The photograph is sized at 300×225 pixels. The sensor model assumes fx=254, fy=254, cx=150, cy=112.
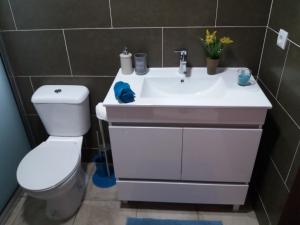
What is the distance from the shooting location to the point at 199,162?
1429mm

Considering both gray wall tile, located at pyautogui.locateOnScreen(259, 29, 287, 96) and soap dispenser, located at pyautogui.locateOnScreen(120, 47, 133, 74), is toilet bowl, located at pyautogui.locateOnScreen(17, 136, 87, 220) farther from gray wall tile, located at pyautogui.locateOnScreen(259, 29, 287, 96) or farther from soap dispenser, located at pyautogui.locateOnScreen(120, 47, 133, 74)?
gray wall tile, located at pyautogui.locateOnScreen(259, 29, 287, 96)

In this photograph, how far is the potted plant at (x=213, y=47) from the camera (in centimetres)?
144

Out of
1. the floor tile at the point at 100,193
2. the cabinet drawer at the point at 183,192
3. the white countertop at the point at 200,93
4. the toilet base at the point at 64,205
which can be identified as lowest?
the floor tile at the point at 100,193

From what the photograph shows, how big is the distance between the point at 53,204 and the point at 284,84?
152 centimetres

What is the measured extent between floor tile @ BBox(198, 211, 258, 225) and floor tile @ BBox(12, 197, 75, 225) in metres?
0.88

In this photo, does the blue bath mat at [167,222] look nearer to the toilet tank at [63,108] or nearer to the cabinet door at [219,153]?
the cabinet door at [219,153]

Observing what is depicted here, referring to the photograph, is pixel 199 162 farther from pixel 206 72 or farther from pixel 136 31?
pixel 136 31

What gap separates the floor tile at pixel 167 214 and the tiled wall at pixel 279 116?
426mm

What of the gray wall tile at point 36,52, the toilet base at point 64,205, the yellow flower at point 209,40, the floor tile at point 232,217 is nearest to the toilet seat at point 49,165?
the toilet base at point 64,205

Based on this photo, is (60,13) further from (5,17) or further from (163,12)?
(163,12)

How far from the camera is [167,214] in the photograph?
168cm

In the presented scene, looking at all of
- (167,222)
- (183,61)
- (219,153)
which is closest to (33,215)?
(167,222)

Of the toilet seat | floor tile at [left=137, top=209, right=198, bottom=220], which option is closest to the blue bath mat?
floor tile at [left=137, top=209, right=198, bottom=220]

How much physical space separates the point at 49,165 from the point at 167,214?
81cm
